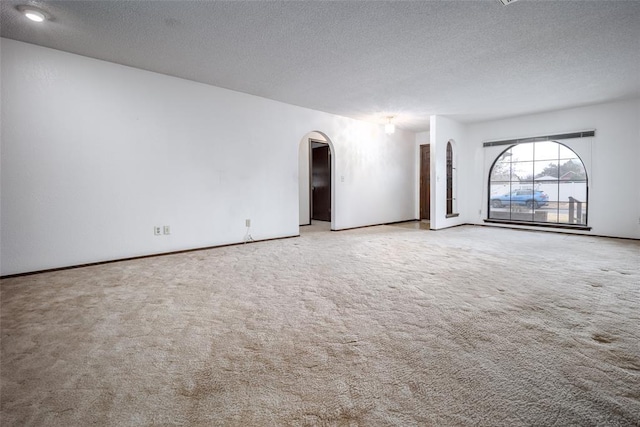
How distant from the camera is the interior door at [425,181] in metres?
8.51

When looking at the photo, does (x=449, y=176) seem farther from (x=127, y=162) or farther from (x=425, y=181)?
(x=127, y=162)

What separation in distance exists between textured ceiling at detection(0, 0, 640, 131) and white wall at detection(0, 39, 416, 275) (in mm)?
324

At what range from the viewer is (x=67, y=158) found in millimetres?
3537

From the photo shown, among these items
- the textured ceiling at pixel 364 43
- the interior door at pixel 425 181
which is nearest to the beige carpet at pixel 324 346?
the textured ceiling at pixel 364 43

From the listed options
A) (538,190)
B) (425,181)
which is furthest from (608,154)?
(538,190)

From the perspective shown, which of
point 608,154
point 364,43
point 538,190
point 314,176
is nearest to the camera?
point 364,43

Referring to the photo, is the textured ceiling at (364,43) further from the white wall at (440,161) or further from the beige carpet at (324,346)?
the beige carpet at (324,346)

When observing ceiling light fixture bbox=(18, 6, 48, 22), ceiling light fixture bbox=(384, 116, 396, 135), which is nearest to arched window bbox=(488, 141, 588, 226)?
ceiling light fixture bbox=(384, 116, 396, 135)

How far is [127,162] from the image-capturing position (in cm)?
394

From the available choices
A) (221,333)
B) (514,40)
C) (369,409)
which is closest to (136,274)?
(221,333)

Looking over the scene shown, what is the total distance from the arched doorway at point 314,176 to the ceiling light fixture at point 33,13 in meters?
5.15

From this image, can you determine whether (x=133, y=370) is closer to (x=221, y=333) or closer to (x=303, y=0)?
(x=221, y=333)

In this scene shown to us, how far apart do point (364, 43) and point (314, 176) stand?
194 inches

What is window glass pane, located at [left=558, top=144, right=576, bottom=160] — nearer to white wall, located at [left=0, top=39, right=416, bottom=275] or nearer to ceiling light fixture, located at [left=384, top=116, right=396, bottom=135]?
ceiling light fixture, located at [left=384, top=116, right=396, bottom=135]
